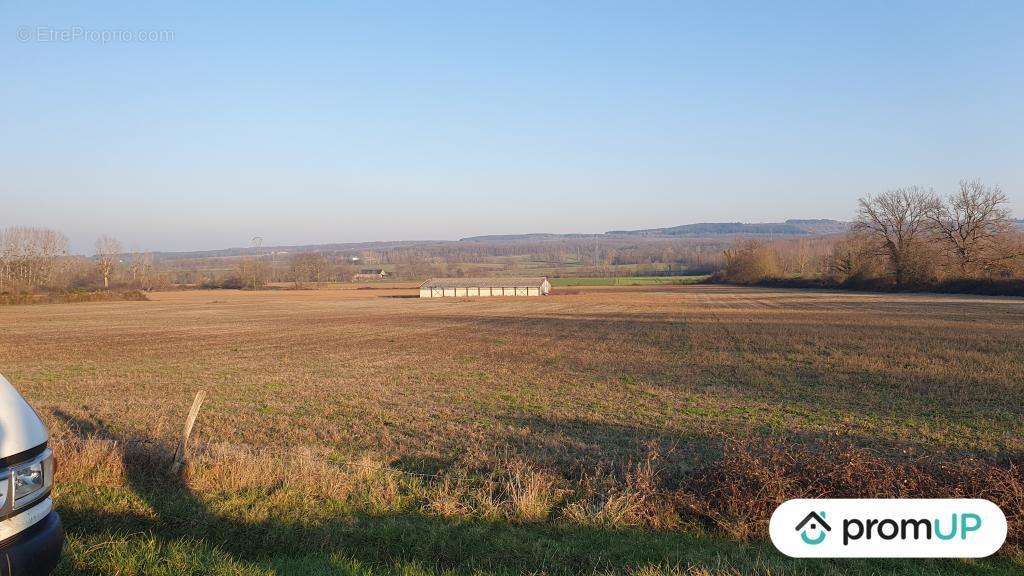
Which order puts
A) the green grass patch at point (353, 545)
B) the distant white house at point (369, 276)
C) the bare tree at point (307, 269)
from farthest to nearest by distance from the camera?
the distant white house at point (369, 276)
the bare tree at point (307, 269)
the green grass patch at point (353, 545)

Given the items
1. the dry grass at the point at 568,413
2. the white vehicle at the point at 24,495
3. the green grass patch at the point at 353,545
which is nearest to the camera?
the white vehicle at the point at 24,495

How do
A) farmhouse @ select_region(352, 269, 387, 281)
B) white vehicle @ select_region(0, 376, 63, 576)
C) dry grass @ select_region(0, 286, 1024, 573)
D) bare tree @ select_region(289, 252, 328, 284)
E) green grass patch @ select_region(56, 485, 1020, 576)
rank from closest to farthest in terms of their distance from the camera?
white vehicle @ select_region(0, 376, 63, 576), green grass patch @ select_region(56, 485, 1020, 576), dry grass @ select_region(0, 286, 1024, 573), bare tree @ select_region(289, 252, 328, 284), farmhouse @ select_region(352, 269, 387, 281)

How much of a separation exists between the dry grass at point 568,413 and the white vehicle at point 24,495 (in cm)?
302

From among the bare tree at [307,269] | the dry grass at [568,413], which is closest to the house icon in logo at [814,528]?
the dry grass at [568,413]

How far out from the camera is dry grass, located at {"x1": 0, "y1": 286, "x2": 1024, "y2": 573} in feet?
22.3

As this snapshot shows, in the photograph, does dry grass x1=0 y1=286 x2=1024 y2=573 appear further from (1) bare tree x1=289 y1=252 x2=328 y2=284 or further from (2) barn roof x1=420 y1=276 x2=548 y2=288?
(1) bare tree x1=289 y1=252 x2=328 y2=284

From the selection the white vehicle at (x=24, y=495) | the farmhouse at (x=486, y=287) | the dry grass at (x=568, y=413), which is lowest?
the farmhouse at (x=486, y=287)

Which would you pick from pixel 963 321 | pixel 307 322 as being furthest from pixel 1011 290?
pixel 307 322

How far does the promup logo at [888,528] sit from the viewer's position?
5453 mm

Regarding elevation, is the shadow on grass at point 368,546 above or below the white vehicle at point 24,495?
below

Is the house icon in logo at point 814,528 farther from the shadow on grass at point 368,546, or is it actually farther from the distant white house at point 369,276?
the distant white house at point 369,276

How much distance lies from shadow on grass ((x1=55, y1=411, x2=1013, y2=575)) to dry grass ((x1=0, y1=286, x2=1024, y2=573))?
15.7 inches

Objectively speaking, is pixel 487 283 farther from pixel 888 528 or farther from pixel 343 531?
pixel 888 528

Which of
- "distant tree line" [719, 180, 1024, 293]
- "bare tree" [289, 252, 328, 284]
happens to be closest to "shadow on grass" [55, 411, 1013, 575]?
"distant tree line" [719, 180, 1024, 293]
